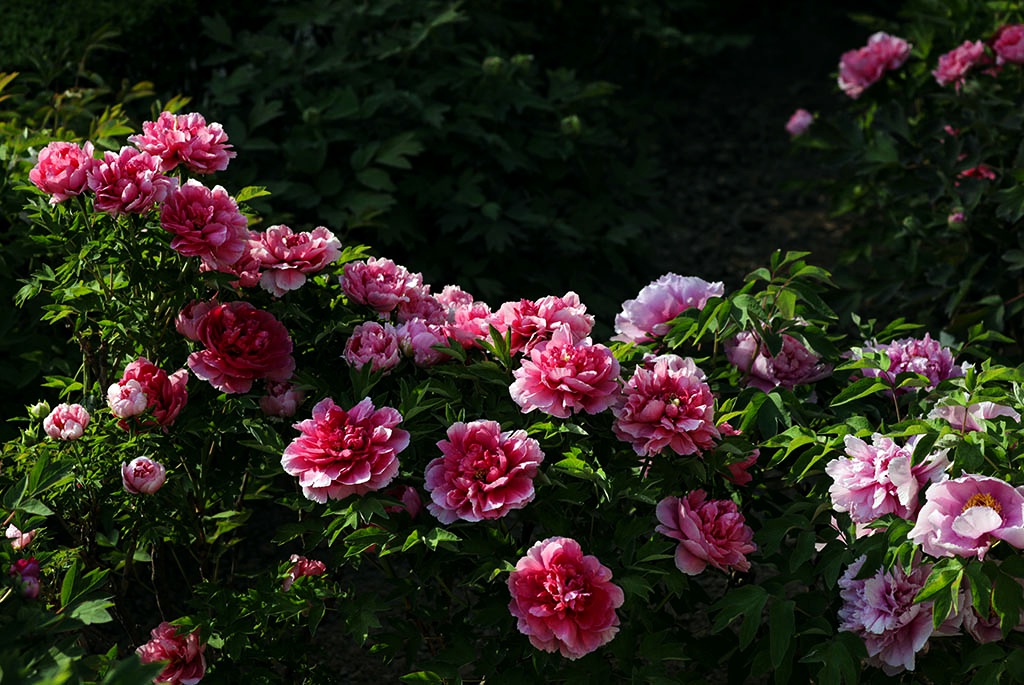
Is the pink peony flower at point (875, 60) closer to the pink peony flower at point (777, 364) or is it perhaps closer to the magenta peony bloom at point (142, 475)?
the pink peony flower at point (777, 364)

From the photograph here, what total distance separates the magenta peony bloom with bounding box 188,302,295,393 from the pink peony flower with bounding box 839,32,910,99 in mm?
2376

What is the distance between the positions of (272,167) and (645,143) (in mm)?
1530

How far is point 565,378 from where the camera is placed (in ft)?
6.41

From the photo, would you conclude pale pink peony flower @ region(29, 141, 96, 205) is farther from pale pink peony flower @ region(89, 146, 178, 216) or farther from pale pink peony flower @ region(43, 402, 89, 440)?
pale pink peony flower @ region(43, 402, 89, 440)

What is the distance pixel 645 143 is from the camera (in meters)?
4.52

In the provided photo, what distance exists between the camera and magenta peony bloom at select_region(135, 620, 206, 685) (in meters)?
2.03

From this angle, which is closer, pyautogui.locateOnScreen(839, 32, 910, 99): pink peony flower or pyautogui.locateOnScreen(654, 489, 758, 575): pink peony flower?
pyautogui.locateOnScreen(654, 489, 758, 575): pink peony flower

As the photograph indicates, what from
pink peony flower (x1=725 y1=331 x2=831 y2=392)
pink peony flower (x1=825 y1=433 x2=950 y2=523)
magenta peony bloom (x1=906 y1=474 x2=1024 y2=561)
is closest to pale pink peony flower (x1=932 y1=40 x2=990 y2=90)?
pink peony flower (x1=725 y1=331 x2=831 y2=392)

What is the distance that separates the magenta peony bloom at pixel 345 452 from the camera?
1898 millimetres

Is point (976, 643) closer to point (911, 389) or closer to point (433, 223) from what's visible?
point (911, 389)

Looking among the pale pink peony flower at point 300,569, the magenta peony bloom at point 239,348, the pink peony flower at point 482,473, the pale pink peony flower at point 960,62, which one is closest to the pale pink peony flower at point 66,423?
the magenta peony bloom at point 239,348

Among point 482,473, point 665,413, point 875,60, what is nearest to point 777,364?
point 665,413

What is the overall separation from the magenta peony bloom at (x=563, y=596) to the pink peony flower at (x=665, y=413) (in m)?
0.26

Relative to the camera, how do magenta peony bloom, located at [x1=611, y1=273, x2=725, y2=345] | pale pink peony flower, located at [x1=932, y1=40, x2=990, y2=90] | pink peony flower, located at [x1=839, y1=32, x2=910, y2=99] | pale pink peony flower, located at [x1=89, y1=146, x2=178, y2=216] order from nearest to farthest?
pale pink peony flower, located at [x1=89, y1=146, x2=178, y2=216], magenta peony bloom, located at [x1=611, y1=273, x2=725, y2=345], pale pink peony flower, located at [x1=932, y1=40, x2=990, y2=90], pink peony flower, located at [x1=839, y1=32, x2=910, y2=99]
